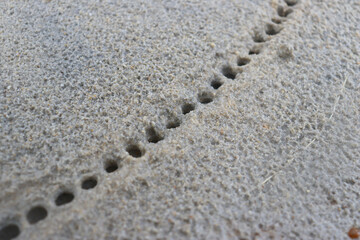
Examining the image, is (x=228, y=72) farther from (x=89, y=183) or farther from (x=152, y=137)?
(x=89, y=183)

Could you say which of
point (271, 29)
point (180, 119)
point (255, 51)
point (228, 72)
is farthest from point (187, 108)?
point (271, 29)

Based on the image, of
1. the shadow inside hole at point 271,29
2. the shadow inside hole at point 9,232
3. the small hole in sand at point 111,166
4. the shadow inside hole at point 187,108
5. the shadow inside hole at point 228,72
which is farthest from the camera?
the shadow inside hole at point 271,29

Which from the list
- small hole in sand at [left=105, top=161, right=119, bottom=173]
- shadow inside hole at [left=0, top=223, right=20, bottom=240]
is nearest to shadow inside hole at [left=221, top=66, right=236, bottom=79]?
small hole in sand at [left=105, top=161, right=119, bottom=173]

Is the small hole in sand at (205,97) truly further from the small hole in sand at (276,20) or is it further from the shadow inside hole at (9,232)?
the shadow inside hole at (9,232)

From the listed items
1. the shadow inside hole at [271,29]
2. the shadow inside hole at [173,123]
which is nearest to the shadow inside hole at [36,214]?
the shadow inside hole at [173,123]

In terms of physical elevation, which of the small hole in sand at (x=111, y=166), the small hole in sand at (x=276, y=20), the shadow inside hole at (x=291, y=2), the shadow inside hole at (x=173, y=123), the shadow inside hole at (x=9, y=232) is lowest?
the shadow inside hole at (x=173, y=123)

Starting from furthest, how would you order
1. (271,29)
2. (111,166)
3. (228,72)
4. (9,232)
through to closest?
(271,29) → (228,72) → (111,166) → (9,232)
